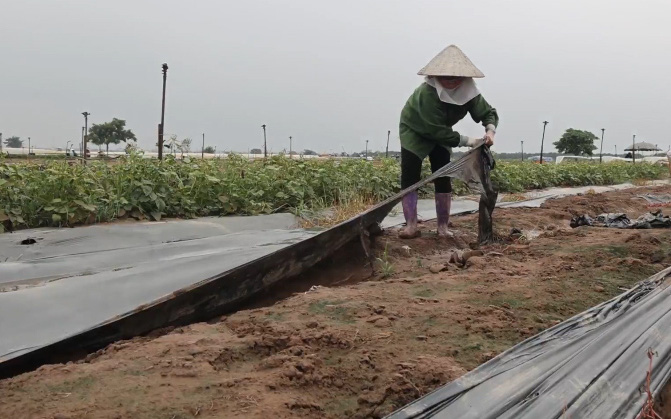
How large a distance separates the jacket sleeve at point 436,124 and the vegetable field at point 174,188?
1973 mm

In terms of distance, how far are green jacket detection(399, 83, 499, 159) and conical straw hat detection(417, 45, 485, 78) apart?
162 millimetres

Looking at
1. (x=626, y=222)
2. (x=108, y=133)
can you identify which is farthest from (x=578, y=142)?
(x=626, y=222)

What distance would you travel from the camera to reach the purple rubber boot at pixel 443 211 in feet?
13.9

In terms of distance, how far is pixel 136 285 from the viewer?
280 centimetres

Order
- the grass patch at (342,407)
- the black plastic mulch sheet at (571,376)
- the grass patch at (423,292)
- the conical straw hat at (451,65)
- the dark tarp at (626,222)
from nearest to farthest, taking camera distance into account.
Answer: the black plastic mulch sheet at (571,376), the grass patch at (342,407), the grass patch at (423,292), the conical straw hat at (451,65), the dark tarp at (626,222)

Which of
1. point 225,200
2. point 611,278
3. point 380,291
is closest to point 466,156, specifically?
point 611,278

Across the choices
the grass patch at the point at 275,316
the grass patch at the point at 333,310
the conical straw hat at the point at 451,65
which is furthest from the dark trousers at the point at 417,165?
the grass patch at the point at 275,316

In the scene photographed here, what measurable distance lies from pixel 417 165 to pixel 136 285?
2.24m

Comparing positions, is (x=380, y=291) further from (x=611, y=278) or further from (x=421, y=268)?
(x=611, y=278)

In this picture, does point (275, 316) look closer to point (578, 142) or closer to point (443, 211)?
point (443, 211)

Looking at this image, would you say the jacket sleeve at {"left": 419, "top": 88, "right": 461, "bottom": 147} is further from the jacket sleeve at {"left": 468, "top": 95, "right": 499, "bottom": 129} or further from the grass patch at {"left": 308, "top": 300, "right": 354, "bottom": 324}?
the grass patch at {"left": 308, "top": 300, "right": 354, "bottom": 324}

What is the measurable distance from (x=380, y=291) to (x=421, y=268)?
0.78m

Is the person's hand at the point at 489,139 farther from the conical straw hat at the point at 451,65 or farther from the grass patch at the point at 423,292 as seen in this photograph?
the grass patch at the point at 423,292

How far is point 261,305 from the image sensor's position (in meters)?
2.56
